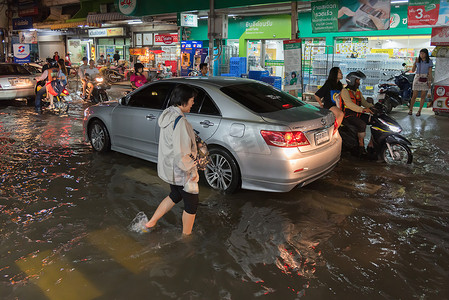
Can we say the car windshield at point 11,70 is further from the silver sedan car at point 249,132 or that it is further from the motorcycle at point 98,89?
the silver sedan car at point 249,132

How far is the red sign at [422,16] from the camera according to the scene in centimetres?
1066

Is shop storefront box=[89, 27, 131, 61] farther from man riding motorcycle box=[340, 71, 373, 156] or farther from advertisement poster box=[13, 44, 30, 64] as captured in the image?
man riding motorcycle box=[340, 71, 373, 156]

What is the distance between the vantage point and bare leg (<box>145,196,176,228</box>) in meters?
4.27

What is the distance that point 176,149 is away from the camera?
150 inches

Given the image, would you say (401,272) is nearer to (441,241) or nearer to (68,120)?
(441,241)

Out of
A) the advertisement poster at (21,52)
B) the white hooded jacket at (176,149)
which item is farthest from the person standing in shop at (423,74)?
the advertisement poster at (21,52)

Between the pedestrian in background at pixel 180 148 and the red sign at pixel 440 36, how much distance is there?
10.2 meters

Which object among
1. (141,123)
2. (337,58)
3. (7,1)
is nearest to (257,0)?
(337,58)

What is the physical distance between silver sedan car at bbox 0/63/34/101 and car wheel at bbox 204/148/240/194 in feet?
36.7

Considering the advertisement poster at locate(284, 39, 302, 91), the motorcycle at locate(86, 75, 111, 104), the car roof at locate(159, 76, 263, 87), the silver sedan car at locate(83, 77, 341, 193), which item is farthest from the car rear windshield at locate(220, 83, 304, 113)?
the motorcycle at locate(86, 75, 111, 104)

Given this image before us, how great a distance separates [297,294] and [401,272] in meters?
1.08

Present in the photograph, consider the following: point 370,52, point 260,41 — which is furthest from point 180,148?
point 260,41

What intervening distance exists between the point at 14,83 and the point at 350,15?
1154 cm

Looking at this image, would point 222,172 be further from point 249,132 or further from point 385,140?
point 385,140
